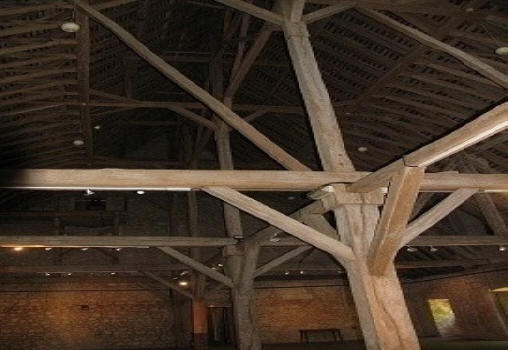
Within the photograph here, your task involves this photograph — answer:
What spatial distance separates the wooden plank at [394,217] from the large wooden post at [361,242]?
0.22ft

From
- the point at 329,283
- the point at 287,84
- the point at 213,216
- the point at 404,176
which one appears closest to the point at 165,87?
the point at 287,84

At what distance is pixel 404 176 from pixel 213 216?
10.9 m

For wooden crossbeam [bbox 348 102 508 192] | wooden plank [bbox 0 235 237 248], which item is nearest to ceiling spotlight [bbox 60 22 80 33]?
wooden plank [bbox 0 235 237 248]

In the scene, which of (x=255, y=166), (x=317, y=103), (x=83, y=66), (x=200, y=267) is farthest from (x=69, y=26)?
(x=255, y=166)

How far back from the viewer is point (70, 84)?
21.1 feet

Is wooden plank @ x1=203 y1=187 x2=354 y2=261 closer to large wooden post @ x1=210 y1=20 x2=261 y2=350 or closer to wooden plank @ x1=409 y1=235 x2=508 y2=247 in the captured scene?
large wooden post @ x1=210 y1=20 x2=261 y2=350

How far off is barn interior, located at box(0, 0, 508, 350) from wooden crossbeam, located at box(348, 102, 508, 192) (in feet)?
0.05

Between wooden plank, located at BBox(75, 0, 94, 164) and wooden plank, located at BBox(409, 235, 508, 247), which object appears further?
wooden plank, located at BBox(409, 235, 508, 247)

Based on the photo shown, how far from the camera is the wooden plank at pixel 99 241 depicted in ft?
20.7

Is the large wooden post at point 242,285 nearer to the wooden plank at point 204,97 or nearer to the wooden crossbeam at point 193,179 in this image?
the wooden plank at point 204,97

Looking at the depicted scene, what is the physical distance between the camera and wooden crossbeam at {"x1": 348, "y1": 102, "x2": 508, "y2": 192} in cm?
240

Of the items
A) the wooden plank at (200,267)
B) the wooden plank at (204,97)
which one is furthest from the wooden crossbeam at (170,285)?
the wooden plank at (204,97)

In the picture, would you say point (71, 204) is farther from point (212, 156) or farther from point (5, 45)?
point (5, 45)

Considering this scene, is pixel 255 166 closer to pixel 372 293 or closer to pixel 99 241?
pixel 99 241
